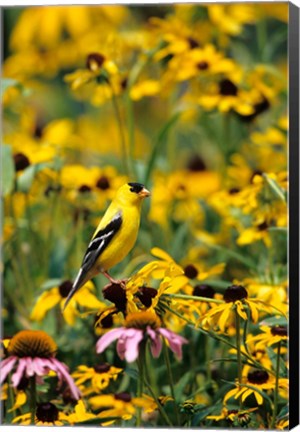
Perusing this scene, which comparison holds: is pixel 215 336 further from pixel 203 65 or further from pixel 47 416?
pixel 203 65

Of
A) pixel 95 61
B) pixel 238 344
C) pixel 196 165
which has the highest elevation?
pixel 95 61

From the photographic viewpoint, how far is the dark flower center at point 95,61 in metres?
2.37

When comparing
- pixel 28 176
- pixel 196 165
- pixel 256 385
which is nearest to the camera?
pixel 256 385

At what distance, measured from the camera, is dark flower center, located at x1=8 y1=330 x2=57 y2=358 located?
2012mm

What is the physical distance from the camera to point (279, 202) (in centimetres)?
228

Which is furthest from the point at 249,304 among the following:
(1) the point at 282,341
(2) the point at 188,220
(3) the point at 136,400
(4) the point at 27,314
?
(2) the point at 188,220

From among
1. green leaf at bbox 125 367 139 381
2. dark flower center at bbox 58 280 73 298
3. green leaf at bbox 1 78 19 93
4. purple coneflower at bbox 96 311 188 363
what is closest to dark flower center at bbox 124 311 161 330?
purple coneflower at bbox 96 311 188 363

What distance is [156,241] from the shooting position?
8.66 feet

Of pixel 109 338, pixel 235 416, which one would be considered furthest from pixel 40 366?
pixel 235 416

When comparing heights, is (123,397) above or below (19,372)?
below

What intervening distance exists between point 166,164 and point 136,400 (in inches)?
43.8

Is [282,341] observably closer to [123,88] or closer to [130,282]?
[130,282]

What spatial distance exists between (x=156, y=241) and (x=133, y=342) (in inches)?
28.2

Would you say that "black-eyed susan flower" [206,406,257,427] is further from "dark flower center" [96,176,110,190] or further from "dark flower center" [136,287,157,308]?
"dark flower center" [96,176,110,190]
